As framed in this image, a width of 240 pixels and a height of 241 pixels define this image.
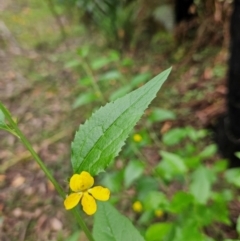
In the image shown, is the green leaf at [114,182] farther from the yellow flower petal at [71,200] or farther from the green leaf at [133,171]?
the yellow flower petal at [71,200]

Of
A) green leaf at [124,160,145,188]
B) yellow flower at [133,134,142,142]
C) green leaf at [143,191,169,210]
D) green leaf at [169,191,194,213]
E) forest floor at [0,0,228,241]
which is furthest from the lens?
forest floor at [0,0,228,241]

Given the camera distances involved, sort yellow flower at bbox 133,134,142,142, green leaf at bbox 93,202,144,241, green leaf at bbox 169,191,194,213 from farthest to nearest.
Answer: yellow flower at bbox 133,134,142,142, green leaf at bbox 169,191,194,213, green leaf at bbox 93,202,144,241

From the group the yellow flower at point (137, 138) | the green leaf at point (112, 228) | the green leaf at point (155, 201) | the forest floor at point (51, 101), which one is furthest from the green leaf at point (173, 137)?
the green leaf at point (112, 228)

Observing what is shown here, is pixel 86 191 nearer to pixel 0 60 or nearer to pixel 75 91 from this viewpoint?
pixel 75 91

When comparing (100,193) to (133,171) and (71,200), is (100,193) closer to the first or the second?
(71,200)

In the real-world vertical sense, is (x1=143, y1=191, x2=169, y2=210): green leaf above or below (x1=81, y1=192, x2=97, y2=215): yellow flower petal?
below

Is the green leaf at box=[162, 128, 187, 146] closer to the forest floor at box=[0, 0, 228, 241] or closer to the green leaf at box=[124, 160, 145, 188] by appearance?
the green leaf at box=[124, 160, 145, 188]

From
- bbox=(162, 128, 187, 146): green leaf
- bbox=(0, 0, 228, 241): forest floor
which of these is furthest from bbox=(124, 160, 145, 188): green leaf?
bbox=(0, 0, 228, 241): forest floor
